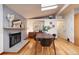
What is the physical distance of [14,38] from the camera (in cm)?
419

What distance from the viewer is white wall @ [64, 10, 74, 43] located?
579cm

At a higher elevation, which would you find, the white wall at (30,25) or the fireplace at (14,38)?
the white wall at (30,25)

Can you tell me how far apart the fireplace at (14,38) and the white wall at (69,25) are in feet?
7.83

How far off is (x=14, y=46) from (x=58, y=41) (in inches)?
74.1

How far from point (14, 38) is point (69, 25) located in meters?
3.11

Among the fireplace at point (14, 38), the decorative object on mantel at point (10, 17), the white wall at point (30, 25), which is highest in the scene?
the decorative object on mantel at point (10, 17)

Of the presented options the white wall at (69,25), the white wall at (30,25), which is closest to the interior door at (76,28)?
the white wall at (69,25)

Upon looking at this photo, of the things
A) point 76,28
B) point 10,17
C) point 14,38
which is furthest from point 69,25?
point 10,17

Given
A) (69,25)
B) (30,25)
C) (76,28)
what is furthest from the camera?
(69,25)

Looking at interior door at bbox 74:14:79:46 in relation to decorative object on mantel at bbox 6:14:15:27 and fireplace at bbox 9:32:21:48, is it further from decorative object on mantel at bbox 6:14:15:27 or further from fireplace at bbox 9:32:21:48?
decorative object on mantel at bbox 6:14:15:27

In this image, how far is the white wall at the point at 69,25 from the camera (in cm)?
579

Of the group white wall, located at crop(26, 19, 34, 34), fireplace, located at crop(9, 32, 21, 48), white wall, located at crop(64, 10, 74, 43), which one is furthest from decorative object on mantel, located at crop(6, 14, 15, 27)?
white wall, located at crop(64, 10, 74, 43)

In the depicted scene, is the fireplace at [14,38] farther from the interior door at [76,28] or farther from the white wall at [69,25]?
the interior door at [76,28]

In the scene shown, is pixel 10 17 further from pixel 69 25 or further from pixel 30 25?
pixel 69 25
